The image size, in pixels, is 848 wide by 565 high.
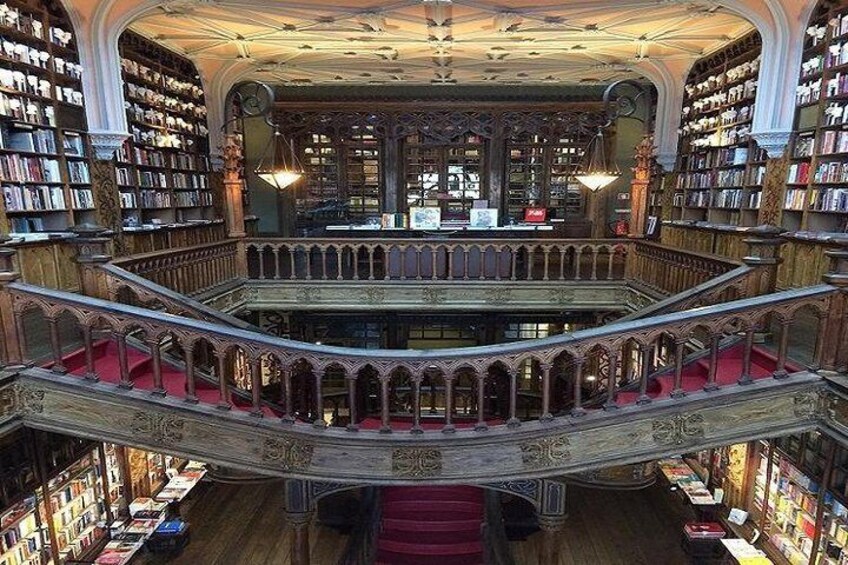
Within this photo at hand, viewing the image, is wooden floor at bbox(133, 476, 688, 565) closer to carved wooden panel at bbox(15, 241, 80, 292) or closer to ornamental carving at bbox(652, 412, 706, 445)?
ornamental carving at bbox(652, 412, 706, 445)

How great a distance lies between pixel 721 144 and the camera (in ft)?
26.6

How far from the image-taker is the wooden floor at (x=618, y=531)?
5.77 m

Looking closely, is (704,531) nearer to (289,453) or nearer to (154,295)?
(289,453)

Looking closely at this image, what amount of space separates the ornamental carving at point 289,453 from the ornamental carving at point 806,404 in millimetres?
3231

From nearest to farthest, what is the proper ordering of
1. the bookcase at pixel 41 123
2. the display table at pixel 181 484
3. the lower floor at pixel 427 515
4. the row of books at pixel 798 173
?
the lower floor at pixel 427 515, the bookcase at pixel 41 123, the display table at pixel 181 484, the row of books at pixel 798 173

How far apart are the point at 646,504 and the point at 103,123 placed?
8.30 m

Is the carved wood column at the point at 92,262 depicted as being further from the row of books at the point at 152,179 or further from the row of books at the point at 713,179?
the row of books at the point at 713,179

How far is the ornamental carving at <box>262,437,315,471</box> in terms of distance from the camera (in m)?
3.61

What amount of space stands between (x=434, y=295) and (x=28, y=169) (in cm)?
488

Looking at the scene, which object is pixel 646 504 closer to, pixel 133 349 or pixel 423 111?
pixel 133 349

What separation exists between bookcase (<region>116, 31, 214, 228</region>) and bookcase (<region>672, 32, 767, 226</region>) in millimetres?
8255

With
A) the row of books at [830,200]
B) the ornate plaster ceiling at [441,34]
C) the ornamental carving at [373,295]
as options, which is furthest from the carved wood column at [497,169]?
the row of books at [830,200]

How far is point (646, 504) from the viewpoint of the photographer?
22.3 ft

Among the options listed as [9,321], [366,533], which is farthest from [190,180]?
[366,533]
